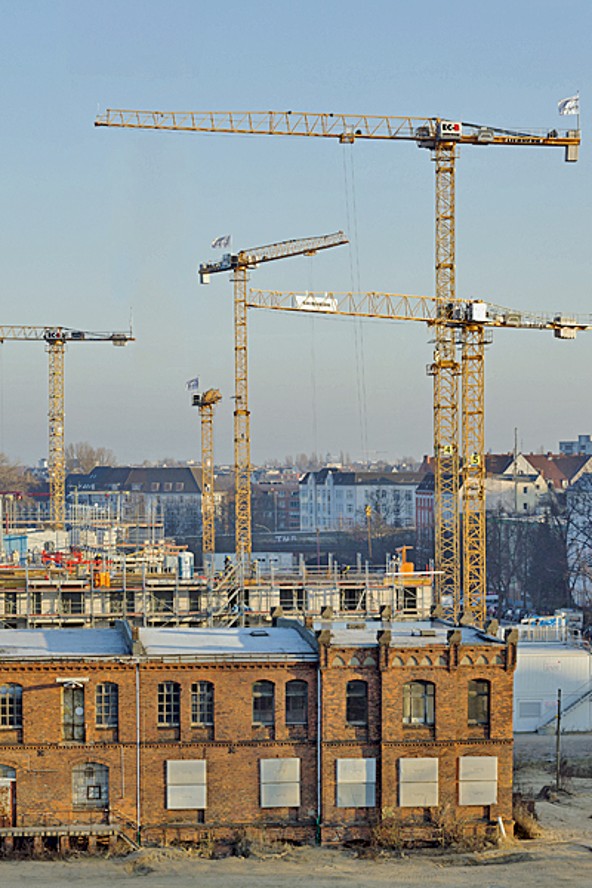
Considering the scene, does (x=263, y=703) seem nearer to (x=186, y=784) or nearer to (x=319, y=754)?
(x=319, y=754)

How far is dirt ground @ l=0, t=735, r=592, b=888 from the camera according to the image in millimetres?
33031

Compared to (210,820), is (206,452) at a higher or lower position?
higher

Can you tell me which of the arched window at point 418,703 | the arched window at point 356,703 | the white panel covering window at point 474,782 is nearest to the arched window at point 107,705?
the arched window at point 356,703

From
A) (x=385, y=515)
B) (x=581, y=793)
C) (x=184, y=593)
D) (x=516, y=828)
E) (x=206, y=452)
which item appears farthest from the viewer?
(x=385, y=515)

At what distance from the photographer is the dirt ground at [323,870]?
108 feet

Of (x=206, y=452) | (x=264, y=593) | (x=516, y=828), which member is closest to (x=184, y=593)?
(x=264, y=593)

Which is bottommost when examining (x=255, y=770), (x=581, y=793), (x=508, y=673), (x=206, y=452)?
Result: (x=581, y=793)

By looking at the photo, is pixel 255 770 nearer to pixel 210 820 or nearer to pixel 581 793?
pixel 210 820

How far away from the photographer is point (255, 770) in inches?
1437

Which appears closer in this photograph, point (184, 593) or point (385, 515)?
point (184, 593)

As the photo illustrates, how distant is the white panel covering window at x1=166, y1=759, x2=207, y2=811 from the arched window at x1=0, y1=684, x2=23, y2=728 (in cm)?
417

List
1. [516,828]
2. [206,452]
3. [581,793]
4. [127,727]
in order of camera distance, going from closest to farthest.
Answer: [127,727] → [516,828] → [581,793] → [206,452]

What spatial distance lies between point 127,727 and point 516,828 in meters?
11.7

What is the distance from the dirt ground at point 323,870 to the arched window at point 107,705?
349 centimetres
